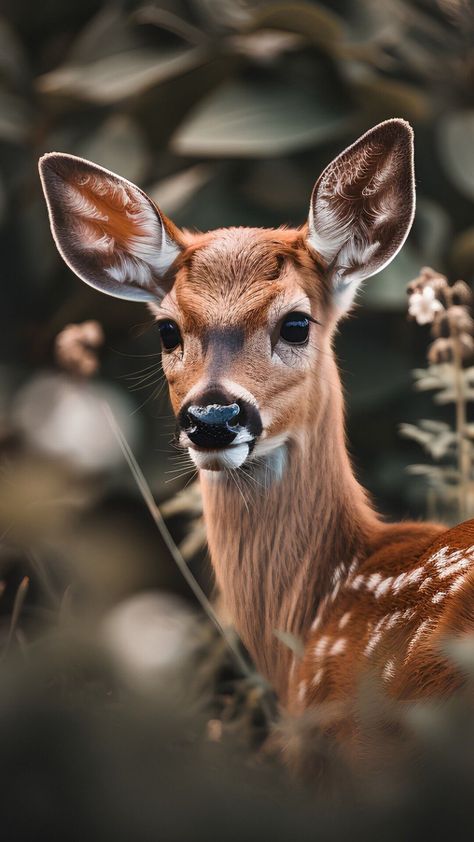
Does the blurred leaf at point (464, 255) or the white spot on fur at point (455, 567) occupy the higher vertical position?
the white spot on fur at point (455, 567)

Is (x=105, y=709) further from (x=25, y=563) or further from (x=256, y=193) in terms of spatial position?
(x=256, y=193)

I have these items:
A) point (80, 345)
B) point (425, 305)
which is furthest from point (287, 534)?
point (80, 345)

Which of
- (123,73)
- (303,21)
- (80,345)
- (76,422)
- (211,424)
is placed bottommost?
(76,422)

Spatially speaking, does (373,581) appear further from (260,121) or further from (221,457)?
(260,121)

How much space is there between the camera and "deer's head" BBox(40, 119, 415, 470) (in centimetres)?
133

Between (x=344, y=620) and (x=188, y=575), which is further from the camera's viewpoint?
(x=188, y=575)

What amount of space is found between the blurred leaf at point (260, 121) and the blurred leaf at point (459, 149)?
252 mm

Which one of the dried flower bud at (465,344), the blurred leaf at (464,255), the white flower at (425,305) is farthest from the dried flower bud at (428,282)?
the blurred leaf at (464,255)

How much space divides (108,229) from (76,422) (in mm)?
848

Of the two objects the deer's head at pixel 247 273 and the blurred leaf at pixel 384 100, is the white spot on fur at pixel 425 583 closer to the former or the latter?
the deer's head at pixel 247 273

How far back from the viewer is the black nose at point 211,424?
124 cm

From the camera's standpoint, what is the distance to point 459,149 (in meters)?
2.40

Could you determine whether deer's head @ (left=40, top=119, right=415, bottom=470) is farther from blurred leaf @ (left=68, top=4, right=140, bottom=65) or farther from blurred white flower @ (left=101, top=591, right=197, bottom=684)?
blurred leaf @ (left=68, top=4, right=140, bottom=65)

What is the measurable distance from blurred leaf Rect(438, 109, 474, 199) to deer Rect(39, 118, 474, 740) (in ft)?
3.42
